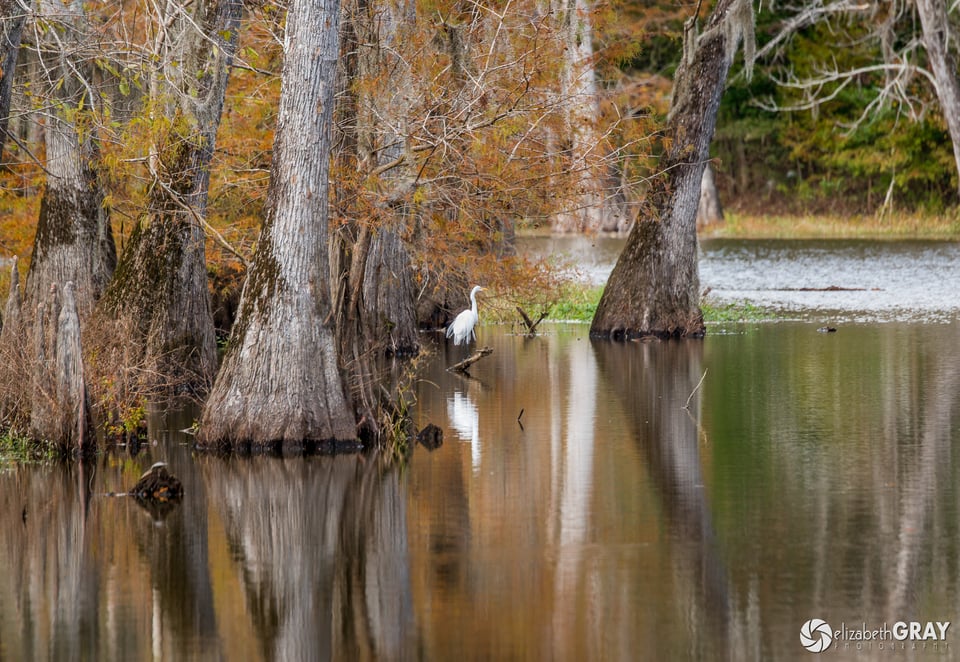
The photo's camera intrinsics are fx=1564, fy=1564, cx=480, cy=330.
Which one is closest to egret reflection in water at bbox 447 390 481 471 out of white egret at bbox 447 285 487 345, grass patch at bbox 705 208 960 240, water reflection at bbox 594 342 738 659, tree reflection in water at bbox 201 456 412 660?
tree reflection in water at bbox 201 456 412 660

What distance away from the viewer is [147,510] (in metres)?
12.2

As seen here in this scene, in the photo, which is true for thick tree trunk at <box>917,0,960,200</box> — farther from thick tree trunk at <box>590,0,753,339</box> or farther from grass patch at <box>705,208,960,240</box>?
thick tree trunk at <box>590,0,753,339</box>

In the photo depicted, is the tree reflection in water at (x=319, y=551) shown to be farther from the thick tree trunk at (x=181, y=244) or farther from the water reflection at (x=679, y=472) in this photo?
the thick tree trunk at (x=181, y=244)

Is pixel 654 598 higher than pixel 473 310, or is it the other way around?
pixel 473 310

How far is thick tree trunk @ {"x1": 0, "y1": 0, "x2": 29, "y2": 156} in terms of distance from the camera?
1482cm

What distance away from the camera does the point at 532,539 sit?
10.9m

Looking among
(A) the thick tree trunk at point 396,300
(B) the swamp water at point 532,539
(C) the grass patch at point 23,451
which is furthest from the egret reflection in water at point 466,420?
(C) the grass patch at point 23,451

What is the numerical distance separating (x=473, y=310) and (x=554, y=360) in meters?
1.63

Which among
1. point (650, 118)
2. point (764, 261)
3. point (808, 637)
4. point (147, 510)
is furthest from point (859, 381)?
point (764, 261)

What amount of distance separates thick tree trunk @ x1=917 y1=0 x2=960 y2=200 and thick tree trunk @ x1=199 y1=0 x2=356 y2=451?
28.1 m

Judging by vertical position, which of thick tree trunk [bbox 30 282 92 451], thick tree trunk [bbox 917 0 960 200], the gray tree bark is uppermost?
thick tree trunk [bbox 917 0 960 200]

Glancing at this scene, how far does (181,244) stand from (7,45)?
13.9 ft

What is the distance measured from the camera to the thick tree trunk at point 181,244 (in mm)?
17766

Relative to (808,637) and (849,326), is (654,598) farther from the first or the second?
(849,326)
